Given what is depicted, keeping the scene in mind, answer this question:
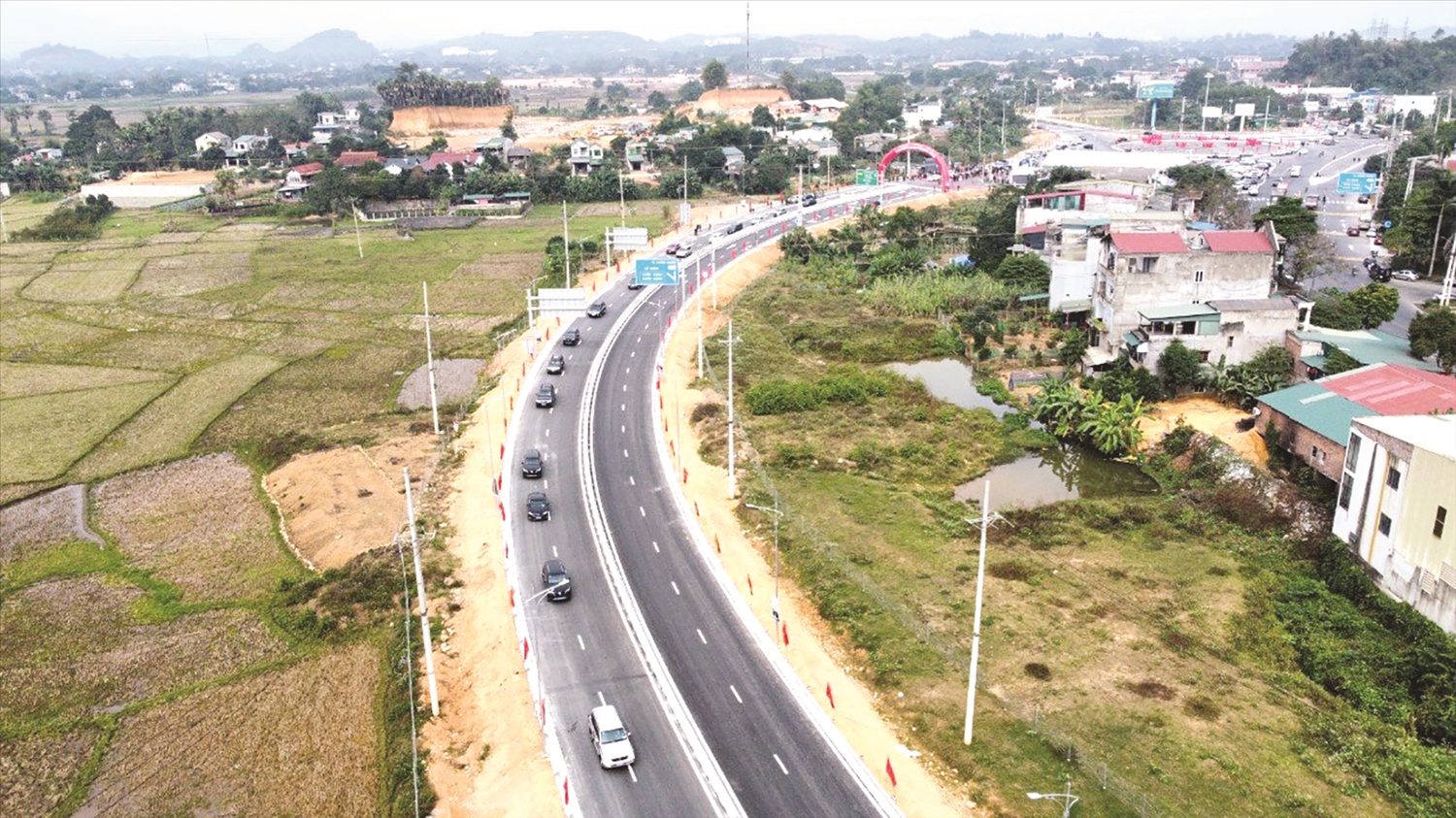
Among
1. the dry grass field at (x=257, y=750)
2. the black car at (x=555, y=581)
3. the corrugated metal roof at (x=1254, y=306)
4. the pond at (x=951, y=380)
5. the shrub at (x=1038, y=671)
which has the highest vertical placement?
the corrugated metal roof at (x=1254, y=306)

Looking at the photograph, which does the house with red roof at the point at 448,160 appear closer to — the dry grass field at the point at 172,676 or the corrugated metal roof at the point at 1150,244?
the dry grass field at the point at 172,676

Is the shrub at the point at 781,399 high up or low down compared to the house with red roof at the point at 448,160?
down

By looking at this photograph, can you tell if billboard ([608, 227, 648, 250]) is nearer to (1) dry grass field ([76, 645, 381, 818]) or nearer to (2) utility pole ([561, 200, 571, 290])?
(2) utility pole ([561, 200, 571, 290])

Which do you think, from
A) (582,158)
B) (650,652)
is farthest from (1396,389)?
(582,158)

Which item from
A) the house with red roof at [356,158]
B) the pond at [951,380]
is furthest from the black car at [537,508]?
the house with red roof at [356,158]

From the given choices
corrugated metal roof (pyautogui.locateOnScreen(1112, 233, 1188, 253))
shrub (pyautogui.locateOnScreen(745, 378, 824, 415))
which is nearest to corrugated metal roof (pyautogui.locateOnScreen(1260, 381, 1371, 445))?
corrugated metal roof (pyautogui.locateOnScreen(1112, 233, 1188, 253))

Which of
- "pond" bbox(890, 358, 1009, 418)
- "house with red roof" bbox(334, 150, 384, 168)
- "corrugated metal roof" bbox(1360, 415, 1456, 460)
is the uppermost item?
"house with red roof" bbox(334, 150, 384, 168)

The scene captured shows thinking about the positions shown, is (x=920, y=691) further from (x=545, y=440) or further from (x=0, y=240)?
(x=0, y=240)
